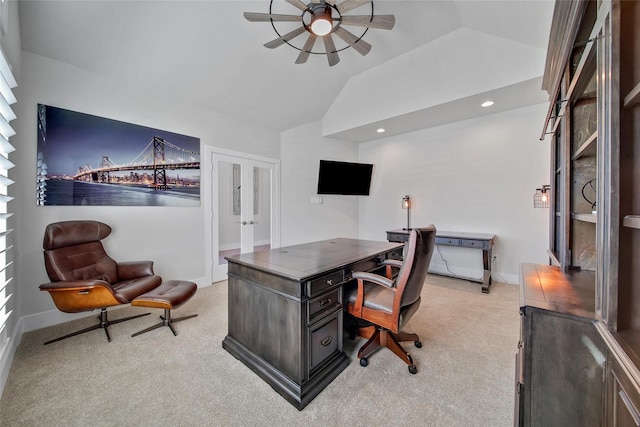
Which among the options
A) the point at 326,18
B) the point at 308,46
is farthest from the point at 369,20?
the point at 308,46

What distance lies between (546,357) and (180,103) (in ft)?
14.2

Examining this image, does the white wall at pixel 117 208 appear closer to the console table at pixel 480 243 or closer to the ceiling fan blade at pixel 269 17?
the ceiling fan blade at pixel 269 17

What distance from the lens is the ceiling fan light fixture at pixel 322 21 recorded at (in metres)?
2.19

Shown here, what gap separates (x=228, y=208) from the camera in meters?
4.03

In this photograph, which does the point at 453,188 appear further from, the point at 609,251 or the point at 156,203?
the point at 156,203

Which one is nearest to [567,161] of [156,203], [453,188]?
[453,188]

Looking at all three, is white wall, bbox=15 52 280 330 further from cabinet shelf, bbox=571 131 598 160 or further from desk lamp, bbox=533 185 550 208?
desk lamp, bbox=533 185 550 208

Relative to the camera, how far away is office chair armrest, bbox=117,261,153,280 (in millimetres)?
2682

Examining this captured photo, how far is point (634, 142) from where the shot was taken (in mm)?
765

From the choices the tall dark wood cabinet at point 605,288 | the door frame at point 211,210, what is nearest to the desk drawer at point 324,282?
the tall dark wood cabinet at point 605,288

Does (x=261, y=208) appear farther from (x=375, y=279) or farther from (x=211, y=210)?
(x=375, y=279)

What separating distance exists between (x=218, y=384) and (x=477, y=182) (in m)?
4.39

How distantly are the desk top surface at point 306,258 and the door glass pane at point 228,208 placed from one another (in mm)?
→ 2001

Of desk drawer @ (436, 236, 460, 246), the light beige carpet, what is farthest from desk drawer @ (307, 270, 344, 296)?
desk drawer @ (436, 236, 460, 246)
